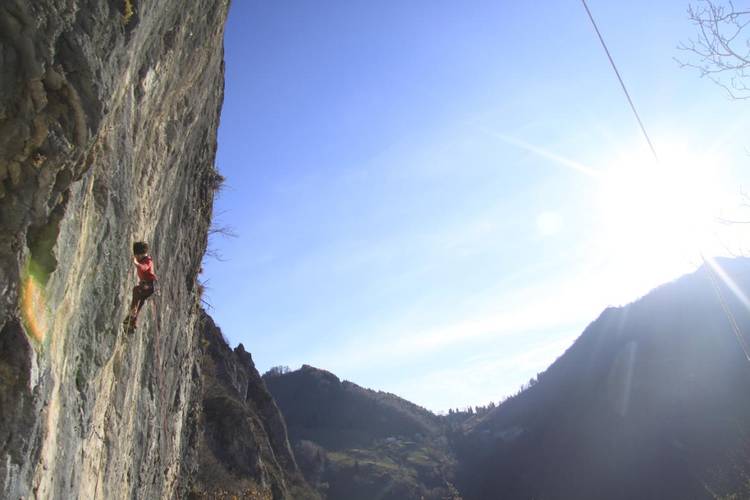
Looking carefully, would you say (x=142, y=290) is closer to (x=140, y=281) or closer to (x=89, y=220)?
(x=140, y=281)

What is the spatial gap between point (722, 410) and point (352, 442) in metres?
87.7

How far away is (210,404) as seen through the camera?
31469mm

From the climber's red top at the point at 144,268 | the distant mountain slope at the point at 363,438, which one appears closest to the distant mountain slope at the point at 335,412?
the distant mountain slope at the point at 363,438

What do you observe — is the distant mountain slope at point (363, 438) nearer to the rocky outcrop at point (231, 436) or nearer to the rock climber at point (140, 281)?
the rocky outcrop at point (231, 436)

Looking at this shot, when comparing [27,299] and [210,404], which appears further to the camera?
[210,404]

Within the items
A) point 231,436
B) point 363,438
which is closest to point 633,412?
point 363,438

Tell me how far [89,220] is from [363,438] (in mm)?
152520

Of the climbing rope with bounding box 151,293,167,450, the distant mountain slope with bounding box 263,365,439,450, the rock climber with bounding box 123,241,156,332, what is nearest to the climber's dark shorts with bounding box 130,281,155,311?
the rock climber with bounding box 123,241,156,332

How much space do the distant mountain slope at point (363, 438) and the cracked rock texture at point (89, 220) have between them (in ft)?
305

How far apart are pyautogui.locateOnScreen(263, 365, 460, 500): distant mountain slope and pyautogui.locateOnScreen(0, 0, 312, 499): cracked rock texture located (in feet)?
305

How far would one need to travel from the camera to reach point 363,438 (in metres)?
151

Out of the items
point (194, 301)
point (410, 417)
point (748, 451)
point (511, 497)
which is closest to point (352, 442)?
point (410, 417)

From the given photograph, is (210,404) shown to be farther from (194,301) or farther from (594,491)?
(594,491)

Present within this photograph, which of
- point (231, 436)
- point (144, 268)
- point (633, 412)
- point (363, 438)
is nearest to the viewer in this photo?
point (144, 268)
